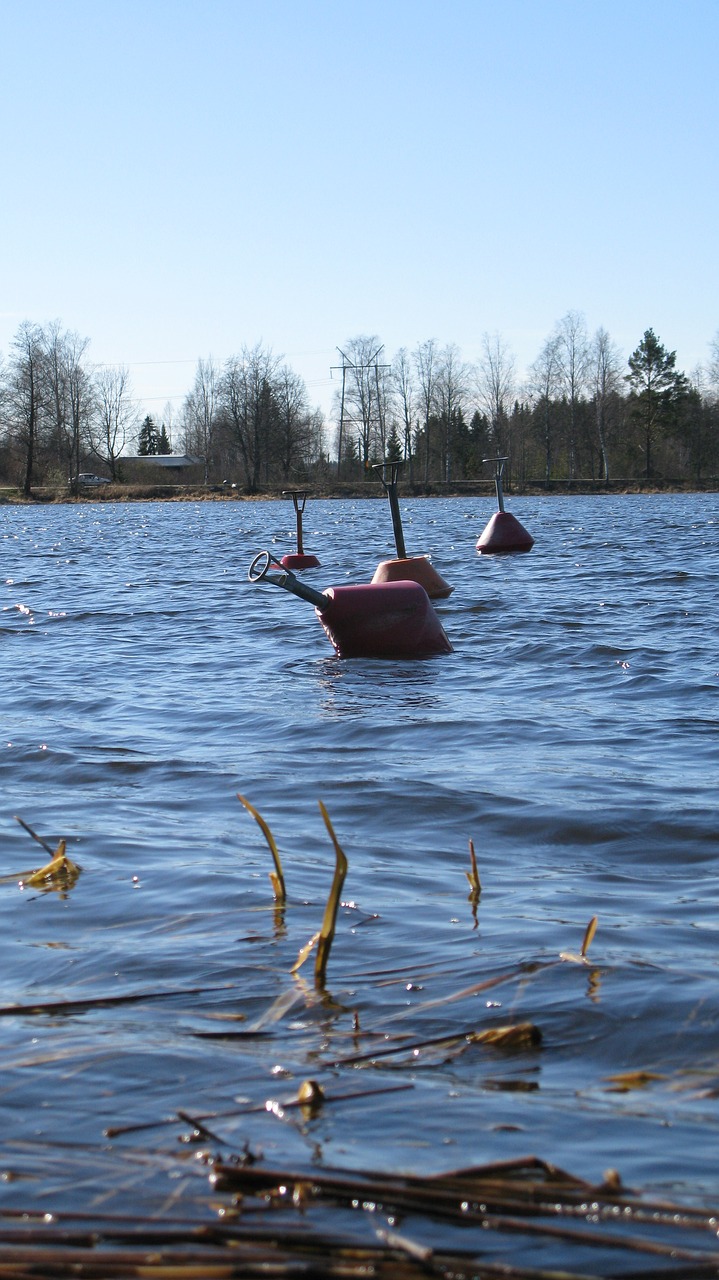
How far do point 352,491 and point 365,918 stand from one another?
3010 inches

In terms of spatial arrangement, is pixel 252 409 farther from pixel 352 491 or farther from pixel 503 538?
pixel 503 538

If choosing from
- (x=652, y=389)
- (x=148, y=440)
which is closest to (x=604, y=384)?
(x=652, y=389)

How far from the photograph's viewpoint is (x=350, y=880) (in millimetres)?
4344

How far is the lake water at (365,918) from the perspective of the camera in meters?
2.41

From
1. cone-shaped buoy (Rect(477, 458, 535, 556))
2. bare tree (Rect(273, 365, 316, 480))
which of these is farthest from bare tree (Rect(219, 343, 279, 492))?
cone-shaped buoy (Rect(477, 458, 535, 556))

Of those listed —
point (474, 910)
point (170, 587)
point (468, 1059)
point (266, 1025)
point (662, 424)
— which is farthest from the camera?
point (662, 424)

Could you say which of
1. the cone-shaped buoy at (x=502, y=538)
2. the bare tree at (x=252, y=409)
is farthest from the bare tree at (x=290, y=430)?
the cone-shaped buoy at (x=502, y=538)

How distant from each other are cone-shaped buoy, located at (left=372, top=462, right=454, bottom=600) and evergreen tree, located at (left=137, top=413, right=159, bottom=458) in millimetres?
122449

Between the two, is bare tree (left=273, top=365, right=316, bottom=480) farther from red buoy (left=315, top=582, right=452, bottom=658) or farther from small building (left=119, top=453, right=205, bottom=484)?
red buoy (left=315, top=582, right=452, bottom=658)

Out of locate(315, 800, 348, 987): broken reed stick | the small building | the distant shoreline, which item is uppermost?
the small building

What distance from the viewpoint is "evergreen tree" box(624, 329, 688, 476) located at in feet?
267

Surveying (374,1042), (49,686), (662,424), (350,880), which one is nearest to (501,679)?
(49,686)

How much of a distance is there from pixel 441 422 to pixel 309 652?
86.2m

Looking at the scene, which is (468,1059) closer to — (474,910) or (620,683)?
(474,910)
